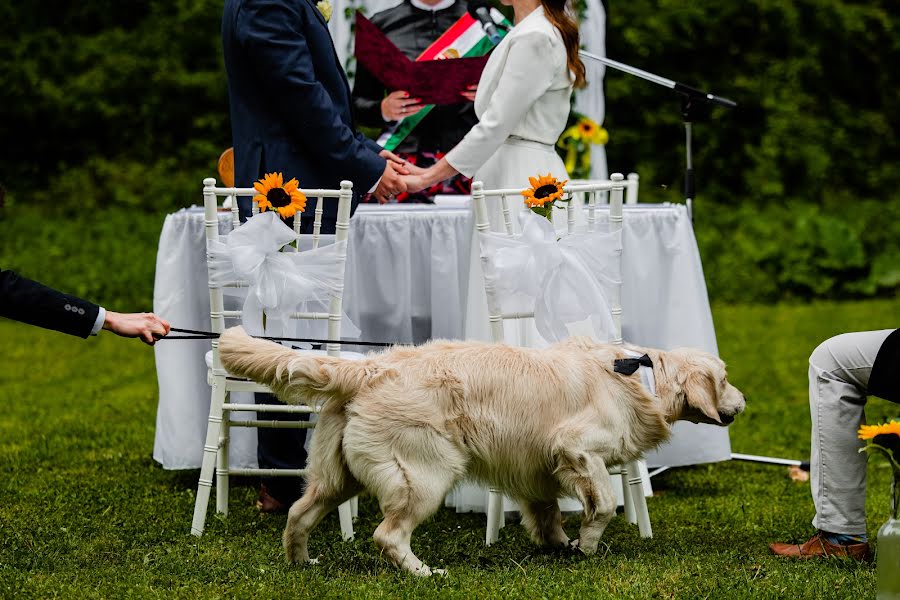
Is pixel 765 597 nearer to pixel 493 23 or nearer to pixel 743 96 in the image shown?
pixel 493 23

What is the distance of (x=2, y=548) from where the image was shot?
366cm

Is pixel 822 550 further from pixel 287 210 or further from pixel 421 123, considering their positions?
pixel 421 123

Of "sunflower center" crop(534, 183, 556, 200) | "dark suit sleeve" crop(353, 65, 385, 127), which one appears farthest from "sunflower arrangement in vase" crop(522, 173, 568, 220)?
"dark suit sleeve" crop(353, 65, 385, 127)

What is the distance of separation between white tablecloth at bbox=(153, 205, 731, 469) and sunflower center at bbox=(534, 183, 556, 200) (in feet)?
2.94

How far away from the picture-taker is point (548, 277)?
3781 mm

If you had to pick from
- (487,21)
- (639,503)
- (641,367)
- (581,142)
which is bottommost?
(639,503)

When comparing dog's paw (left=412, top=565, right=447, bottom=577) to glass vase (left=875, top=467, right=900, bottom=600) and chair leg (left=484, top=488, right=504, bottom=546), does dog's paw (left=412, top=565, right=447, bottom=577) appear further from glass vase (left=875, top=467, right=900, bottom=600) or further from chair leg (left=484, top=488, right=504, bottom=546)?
glass vase (left=875, top=467, right=900, bottom=600)

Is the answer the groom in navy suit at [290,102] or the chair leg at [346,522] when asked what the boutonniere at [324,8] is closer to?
the groom in navy suit at [290,102]

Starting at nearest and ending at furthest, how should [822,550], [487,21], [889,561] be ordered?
[889,561] → [822,550] → [487,21]

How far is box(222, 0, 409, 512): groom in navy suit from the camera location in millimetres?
4078

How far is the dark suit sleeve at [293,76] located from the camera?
4.07 metres

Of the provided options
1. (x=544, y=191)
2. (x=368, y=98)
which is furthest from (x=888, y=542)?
(x=368, y=98)

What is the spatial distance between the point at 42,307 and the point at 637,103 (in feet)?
33.8

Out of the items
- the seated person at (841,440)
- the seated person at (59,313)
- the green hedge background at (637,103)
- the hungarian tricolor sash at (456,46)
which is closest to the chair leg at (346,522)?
the seated person at (59,313)
